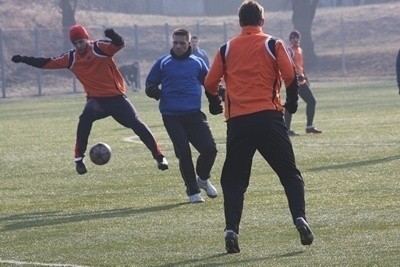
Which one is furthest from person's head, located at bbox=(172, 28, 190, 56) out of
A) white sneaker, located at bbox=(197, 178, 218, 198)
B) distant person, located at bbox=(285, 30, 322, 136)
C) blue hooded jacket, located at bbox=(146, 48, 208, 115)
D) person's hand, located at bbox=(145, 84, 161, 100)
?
distant person, located at bbox=(285, 30, 322, 136)

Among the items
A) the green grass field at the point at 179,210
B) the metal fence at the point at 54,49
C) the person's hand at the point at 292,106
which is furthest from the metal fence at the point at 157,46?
the person's hand at the point at 292,106

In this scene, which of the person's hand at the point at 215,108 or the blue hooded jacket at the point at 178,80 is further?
the blue hooded jacket at the point at 178,80

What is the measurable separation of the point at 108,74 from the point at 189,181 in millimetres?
2263

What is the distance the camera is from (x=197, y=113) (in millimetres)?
14109

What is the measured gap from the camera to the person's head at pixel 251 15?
10320 millimetres

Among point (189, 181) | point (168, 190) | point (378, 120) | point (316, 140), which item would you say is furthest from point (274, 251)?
point (378, 120)

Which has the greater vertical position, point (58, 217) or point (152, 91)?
point (152, 91)

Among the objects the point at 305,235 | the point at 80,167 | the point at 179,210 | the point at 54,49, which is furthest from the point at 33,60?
the point at 54,49

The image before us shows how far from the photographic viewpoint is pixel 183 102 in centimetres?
1405

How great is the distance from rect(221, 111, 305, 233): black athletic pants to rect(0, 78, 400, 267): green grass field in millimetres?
364

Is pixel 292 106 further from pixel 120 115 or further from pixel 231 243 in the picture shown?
pixel 120 115

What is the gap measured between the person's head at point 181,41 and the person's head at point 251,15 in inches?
136

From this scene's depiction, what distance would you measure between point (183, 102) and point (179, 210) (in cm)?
143

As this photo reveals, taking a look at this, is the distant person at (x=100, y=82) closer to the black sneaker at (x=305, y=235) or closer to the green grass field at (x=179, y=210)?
the green grass field at (x=179, y=210)
